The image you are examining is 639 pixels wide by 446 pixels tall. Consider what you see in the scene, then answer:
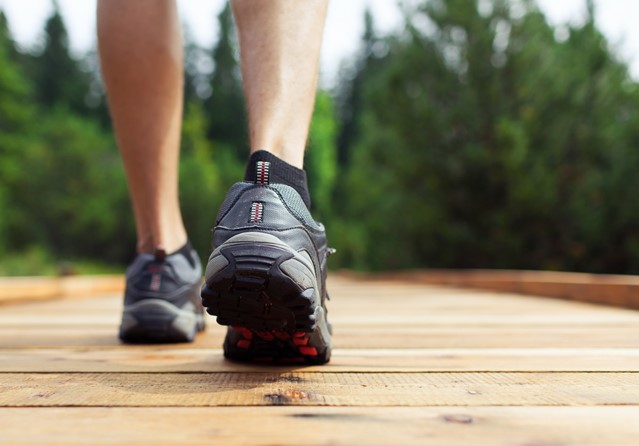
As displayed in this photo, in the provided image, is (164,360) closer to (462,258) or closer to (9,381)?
(9,381)

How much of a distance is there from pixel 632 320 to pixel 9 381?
1.52 m

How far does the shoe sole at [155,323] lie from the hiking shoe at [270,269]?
1.05ft

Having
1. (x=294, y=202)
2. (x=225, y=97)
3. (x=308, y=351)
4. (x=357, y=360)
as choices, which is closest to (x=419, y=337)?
(x=357, y=360)

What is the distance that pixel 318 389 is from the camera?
80 cm

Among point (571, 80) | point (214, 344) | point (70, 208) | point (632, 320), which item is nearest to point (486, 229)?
point (571, 80)

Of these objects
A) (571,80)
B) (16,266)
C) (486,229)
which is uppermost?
(571,80)

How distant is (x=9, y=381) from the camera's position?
2.82ft

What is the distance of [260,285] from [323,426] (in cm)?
24

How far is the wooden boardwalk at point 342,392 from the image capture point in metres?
0.60

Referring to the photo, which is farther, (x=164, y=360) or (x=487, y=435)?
(x=164, y=360)

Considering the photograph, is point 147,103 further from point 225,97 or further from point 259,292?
point 225,97

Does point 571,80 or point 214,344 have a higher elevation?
Answer: point 571,80

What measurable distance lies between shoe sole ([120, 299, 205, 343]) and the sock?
0.44m

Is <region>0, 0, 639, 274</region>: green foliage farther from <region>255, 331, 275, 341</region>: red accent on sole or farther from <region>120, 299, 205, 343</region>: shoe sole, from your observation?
<region>255, 331, 275, 341</region>: red accent on sole
